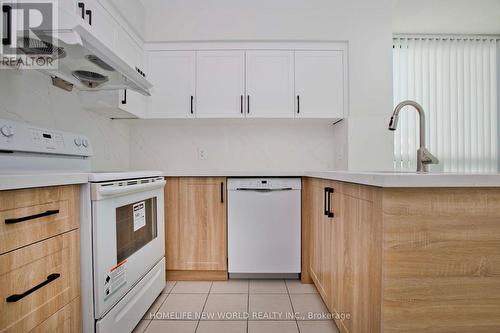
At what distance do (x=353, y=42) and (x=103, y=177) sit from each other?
2.41m

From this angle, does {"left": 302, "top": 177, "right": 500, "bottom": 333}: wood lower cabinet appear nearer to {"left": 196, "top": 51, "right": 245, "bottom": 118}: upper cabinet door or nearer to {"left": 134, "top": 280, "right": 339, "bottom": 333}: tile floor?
{"left": 134, "top": 280, "right": 339, "bottom": 333}: tile floor

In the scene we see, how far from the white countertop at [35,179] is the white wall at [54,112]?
686 millimetres

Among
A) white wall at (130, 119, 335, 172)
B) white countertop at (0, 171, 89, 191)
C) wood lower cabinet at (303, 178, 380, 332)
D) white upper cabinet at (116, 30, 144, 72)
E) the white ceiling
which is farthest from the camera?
white wall at (130, 119, 335, 172)

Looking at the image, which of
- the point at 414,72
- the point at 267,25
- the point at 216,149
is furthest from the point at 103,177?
the point at 414,72

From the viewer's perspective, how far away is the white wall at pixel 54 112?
136 centimetres

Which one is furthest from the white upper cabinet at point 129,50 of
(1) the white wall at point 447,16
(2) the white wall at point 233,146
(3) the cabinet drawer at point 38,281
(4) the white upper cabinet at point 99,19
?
(1) the white wall at point 447,16

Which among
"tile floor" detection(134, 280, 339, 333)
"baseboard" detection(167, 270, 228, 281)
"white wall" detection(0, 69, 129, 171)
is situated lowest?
"tile floor" detection(134, 280, 339, 333)

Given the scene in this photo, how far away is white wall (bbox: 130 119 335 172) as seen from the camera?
2.68m

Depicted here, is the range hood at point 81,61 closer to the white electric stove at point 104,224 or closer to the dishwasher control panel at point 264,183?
the white electric stove at point 104,224

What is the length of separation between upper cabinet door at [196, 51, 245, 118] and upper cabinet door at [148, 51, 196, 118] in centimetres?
10

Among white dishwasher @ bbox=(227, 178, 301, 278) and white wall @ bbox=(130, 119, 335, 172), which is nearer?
white dishwasher @ bbox=(227, 178, 301, 278)

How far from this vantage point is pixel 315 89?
2.41 metres

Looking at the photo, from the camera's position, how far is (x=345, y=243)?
4.03 ft

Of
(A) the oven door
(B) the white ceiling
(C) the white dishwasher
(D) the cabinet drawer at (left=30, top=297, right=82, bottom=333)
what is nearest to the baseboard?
(C) the white dishwasher
